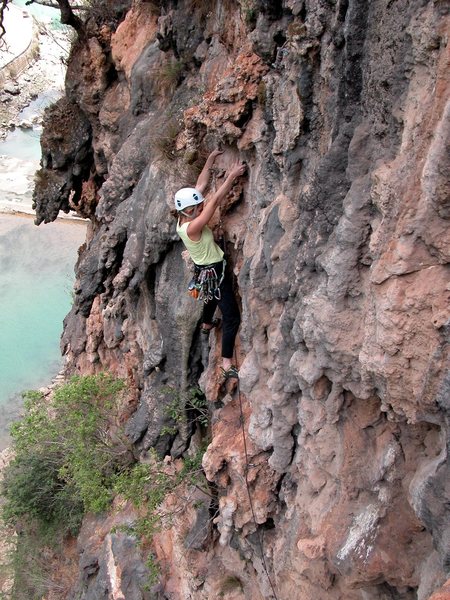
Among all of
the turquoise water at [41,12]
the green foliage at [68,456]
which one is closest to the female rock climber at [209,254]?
the green foliage at [68,456]

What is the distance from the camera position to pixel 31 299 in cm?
2027

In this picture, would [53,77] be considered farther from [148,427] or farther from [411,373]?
[411,373]

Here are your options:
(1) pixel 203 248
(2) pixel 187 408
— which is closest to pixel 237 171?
(1) pixel 203 248

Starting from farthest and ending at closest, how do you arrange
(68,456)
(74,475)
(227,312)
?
(68,456)
(74,475)
(227,312)

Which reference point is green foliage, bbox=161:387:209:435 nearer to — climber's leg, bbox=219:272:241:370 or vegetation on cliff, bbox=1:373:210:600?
vegetation on cliff, bbox=1:373:210:600

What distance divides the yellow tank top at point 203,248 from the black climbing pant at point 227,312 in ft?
0.35

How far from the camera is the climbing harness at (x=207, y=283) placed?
607 cm

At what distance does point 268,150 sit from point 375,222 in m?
2.04

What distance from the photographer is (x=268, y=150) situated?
545 centimetres

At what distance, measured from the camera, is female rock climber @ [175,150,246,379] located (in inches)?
224

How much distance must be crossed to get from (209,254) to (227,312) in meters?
0.73

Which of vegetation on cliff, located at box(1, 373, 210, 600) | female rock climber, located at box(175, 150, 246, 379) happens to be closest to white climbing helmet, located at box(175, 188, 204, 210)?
female rock climber, located at box(175, 150, 246, 379)

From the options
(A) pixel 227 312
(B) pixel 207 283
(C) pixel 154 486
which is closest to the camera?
(B) pixel 207 283

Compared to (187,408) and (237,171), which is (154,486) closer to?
(187,408)
